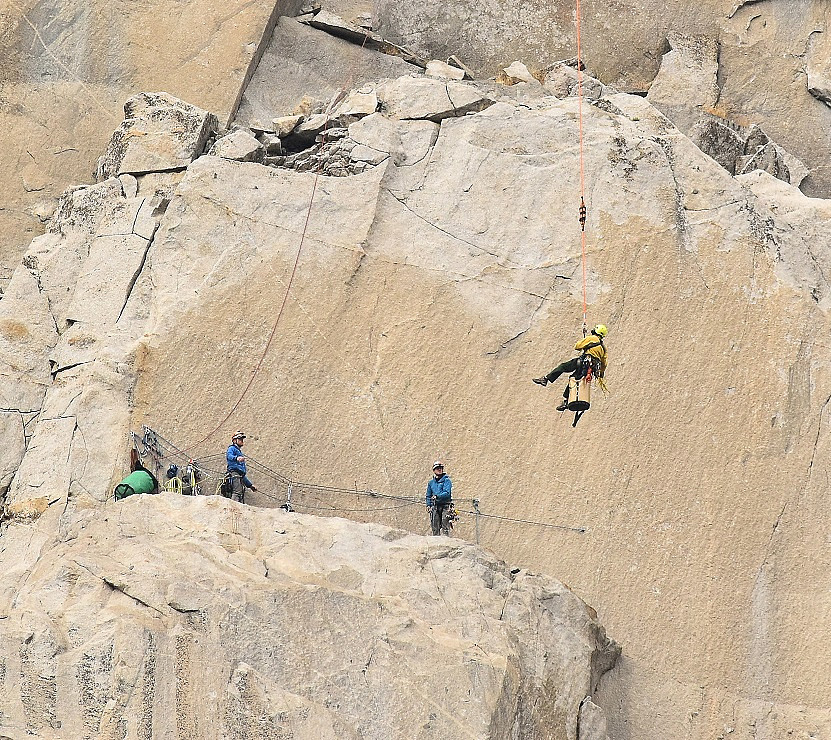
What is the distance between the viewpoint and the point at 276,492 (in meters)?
18.1

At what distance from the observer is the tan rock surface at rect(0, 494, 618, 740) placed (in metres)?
14.3

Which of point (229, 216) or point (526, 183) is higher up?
point (526, 183)

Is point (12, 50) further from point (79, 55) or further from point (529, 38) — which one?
point (529, 38)

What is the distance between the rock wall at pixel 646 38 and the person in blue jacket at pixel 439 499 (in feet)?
32.2

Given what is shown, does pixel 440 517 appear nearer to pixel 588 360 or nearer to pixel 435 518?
pixel 435 518

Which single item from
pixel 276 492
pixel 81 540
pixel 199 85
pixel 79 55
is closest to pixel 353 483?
pixel 276 492

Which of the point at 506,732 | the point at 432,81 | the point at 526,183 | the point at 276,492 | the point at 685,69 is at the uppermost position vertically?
the point at 685,69

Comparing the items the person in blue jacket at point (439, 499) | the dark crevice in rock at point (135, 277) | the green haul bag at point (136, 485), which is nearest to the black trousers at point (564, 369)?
the person in blue jacket at point (439, 499)

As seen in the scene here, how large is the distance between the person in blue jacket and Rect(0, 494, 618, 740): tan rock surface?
142 centimetres

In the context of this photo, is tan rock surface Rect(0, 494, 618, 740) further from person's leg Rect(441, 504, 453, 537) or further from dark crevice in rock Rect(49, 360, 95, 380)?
dark crevice in rock Rect(49, 360, 95, 380)

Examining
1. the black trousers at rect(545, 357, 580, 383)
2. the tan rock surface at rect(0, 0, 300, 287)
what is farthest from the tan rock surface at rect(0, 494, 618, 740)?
the tan rock surface at rect(0, 0, 300, 287)

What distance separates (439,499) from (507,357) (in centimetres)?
244

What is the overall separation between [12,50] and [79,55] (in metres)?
1.12

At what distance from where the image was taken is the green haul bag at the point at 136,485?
1708 centimetres
